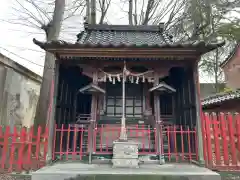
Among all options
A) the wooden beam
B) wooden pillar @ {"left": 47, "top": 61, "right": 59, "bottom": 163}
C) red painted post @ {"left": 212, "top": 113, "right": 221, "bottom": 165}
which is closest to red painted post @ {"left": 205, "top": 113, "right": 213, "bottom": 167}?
red painted post @ {"left": 212, "top": 113, "right": 221, "bottom": 165}

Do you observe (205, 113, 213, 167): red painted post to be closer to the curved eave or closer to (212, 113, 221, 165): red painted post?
(212, 113, 221, 165): red painted post

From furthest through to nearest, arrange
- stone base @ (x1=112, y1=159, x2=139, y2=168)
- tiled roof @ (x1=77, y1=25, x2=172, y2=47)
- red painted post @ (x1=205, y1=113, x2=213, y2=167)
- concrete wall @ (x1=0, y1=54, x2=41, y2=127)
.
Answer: concrete wall @ (x1=0, y1=54, x2=41, y2=127) < tiled roof @ (x1=77, y1=25, x2=172, y2=47) < red painted post @ (x1=205, y1=113, x2=213, y2=167) < stone base @ (x1=112, y1=159, x2=139, y2=168)

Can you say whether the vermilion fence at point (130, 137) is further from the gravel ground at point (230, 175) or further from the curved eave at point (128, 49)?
the curved eave at point (128, 49)

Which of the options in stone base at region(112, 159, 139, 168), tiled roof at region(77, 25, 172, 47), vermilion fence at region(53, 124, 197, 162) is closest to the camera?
stone base at region(112, 159, 139, 168)

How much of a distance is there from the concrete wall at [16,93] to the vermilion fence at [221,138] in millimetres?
9347

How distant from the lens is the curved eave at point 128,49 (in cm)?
574

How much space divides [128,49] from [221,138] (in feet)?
12.2

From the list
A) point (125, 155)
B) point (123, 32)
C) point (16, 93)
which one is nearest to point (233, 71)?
point (123, 32)

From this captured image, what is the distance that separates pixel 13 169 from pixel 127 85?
4.87 m

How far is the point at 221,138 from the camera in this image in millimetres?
5953

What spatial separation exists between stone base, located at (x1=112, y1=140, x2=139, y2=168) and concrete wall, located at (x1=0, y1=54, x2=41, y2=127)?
732cm

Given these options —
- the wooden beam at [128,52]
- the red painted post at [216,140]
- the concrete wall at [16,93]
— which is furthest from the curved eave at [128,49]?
the concrete wall at [16,93]

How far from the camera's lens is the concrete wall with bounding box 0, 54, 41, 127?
1041 centimetres

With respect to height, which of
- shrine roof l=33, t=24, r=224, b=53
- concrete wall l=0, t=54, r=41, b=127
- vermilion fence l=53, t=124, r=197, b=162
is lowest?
vermilion fence l=53, t=124, r=197, b=162
